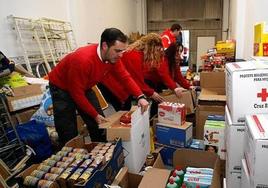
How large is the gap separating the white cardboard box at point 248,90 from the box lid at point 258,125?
6 centimetres

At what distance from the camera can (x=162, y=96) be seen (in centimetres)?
295

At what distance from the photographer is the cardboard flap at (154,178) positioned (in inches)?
66.6

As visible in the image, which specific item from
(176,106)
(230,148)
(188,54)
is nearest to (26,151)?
(176,106)

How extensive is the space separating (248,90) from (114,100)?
179 cm

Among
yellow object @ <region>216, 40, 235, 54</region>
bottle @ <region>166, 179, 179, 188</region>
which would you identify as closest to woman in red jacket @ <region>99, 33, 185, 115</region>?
bottle @ <region>166, 179, 179, 188</region>

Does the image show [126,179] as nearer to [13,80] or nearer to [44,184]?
Answer: [44,184]

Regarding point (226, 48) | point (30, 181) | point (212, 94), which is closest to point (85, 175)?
point (30, 181)

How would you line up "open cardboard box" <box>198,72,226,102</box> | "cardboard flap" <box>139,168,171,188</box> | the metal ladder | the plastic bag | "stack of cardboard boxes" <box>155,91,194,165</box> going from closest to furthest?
"cardboard flap" <box>139,168,171,188</box> < "stack of cardboard boxes" <box>155,91,194,165</box> < the plastic bag < "open cardboard box" <box>198,72,226,102</box> < the metal ladder

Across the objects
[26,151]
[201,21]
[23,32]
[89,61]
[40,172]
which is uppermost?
[201,21]

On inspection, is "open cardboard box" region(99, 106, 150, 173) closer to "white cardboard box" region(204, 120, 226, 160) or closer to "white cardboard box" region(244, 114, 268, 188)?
"white cardboard box" region(204, 120, 226, 160)

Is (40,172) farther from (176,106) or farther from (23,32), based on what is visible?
(23,32)

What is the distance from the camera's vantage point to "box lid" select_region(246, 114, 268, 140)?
3.45 feet

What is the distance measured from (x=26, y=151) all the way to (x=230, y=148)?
1747 millimetres

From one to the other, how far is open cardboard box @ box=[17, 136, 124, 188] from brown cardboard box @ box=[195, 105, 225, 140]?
115 centimetres
